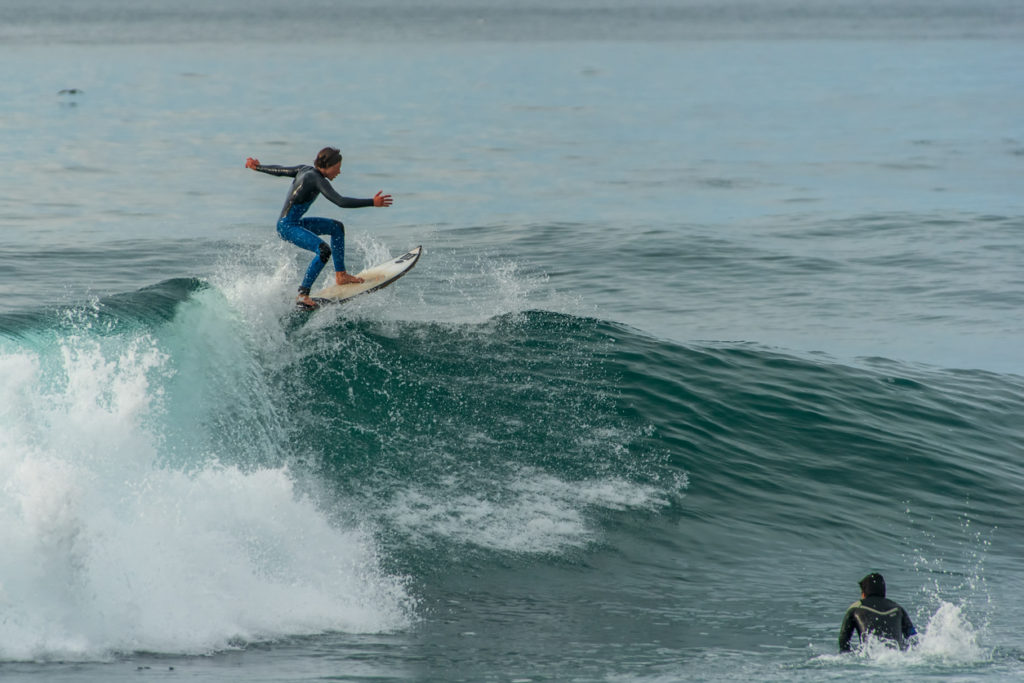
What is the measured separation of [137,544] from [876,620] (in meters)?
5.82

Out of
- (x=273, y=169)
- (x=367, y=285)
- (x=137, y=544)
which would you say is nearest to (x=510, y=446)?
(x=367, y=285)

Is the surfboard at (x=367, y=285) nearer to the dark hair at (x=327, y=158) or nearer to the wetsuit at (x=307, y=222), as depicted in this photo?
the wetsuit at (x=307, y=222)

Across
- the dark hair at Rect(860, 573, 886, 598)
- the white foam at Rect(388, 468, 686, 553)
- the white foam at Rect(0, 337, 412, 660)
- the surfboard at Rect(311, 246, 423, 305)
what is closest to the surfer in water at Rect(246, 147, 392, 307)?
the surfboard at Rect(311, 246, 423, 305)

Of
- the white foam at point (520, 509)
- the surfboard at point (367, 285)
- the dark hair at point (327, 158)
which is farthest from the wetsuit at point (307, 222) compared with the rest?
the white foam at point (520, 509)

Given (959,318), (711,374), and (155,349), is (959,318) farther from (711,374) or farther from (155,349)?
(155,349)

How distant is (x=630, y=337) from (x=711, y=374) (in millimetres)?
1315

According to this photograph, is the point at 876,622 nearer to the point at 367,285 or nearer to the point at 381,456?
the point at 381,456

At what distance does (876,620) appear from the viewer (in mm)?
8516

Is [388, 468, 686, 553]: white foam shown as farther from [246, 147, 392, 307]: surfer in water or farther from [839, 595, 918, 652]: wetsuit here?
[246, 147, 392, 307]: surfer in water

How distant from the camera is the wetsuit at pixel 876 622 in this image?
850 centimetres

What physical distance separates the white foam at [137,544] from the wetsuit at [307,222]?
2882mm

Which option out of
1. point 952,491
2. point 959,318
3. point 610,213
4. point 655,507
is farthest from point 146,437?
point 610,213

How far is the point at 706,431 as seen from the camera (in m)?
14.0

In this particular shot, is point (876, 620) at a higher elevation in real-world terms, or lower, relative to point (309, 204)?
lower
